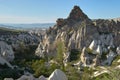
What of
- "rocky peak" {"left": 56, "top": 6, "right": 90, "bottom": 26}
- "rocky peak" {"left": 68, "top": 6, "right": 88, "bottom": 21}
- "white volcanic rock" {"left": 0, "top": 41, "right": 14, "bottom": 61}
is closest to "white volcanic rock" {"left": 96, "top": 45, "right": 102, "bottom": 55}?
"rocky peak" {"left": 56, "top": 6, "right": 90, "bottom": 26}

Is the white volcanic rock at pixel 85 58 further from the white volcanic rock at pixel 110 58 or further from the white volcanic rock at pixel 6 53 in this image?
the white volcanic rock at pixel 6 53

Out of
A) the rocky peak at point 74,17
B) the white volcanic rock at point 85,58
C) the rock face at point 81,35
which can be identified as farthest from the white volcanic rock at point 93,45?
the rocky peak at point 74,17

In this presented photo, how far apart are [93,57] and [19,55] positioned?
999 inches

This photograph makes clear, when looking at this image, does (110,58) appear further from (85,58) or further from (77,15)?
(77,15)

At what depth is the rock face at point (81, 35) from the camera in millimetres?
113006

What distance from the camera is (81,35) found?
121625 mm

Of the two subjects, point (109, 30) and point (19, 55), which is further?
point (109, 30)

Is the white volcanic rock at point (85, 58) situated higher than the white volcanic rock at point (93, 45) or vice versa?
the white volcanic rock at point (93, 45)

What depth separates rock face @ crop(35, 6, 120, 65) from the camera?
113006 millimetres

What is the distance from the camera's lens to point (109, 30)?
12456 cm

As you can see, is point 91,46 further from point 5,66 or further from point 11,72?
point 11,72

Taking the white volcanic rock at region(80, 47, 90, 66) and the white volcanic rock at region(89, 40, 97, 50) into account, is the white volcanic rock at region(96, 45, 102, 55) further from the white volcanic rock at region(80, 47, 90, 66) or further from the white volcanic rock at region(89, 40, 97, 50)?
the white volcanic rock at region(80, 47, 90, 66)

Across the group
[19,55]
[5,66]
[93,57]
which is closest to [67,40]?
[93,57]

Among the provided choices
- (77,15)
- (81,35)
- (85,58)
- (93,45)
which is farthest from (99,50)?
Result: (77,15)
